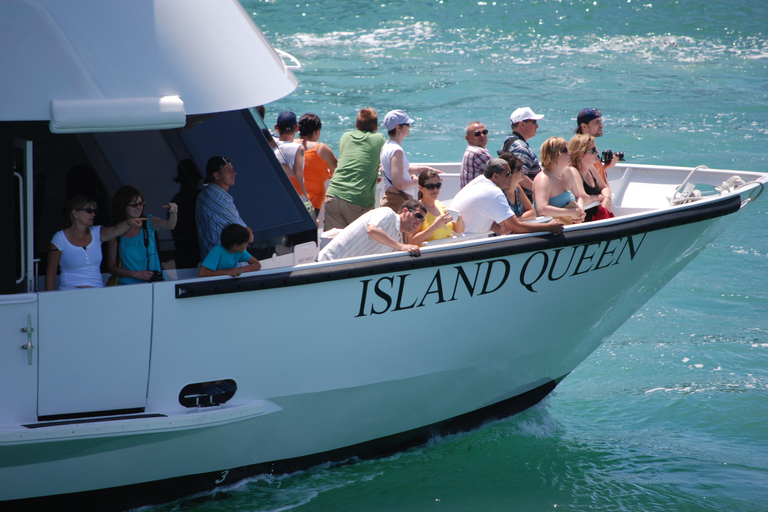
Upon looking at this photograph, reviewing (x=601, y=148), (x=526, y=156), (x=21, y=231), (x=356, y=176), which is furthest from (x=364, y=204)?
(x=601, y=148)

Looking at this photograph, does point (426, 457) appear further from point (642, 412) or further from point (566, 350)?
point (642, 412)

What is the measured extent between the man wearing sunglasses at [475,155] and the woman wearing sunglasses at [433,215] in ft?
2.40

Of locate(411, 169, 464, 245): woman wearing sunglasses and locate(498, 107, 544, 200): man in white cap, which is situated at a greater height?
locate(498, 107, 544, 200): man in white cap

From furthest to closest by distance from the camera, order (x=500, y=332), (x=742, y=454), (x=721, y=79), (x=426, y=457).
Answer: (x=721, y=79), (x=742, y=454), (x=426, y=457), (x=500, y=332)

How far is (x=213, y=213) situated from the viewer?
147 inches

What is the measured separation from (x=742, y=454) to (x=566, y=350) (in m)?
1.70

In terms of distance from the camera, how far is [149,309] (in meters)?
3.50

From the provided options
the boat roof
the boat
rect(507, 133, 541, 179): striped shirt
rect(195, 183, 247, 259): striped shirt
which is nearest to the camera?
the boat roof

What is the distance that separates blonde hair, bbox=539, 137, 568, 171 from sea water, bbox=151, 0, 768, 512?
5.05 ft

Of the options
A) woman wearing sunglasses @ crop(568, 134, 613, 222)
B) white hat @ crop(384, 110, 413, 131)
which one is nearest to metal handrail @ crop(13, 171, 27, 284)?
white hat @ crop(384, 110, 413, 131)

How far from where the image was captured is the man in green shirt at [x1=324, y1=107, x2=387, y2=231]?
5.42 meters

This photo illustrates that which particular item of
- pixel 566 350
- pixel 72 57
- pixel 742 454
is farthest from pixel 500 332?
pixel 72 57

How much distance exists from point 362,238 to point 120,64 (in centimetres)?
159

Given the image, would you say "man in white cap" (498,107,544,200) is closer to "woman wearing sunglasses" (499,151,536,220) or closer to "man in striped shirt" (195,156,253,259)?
"woman wearing sunglasses" (499,151,536,220)
